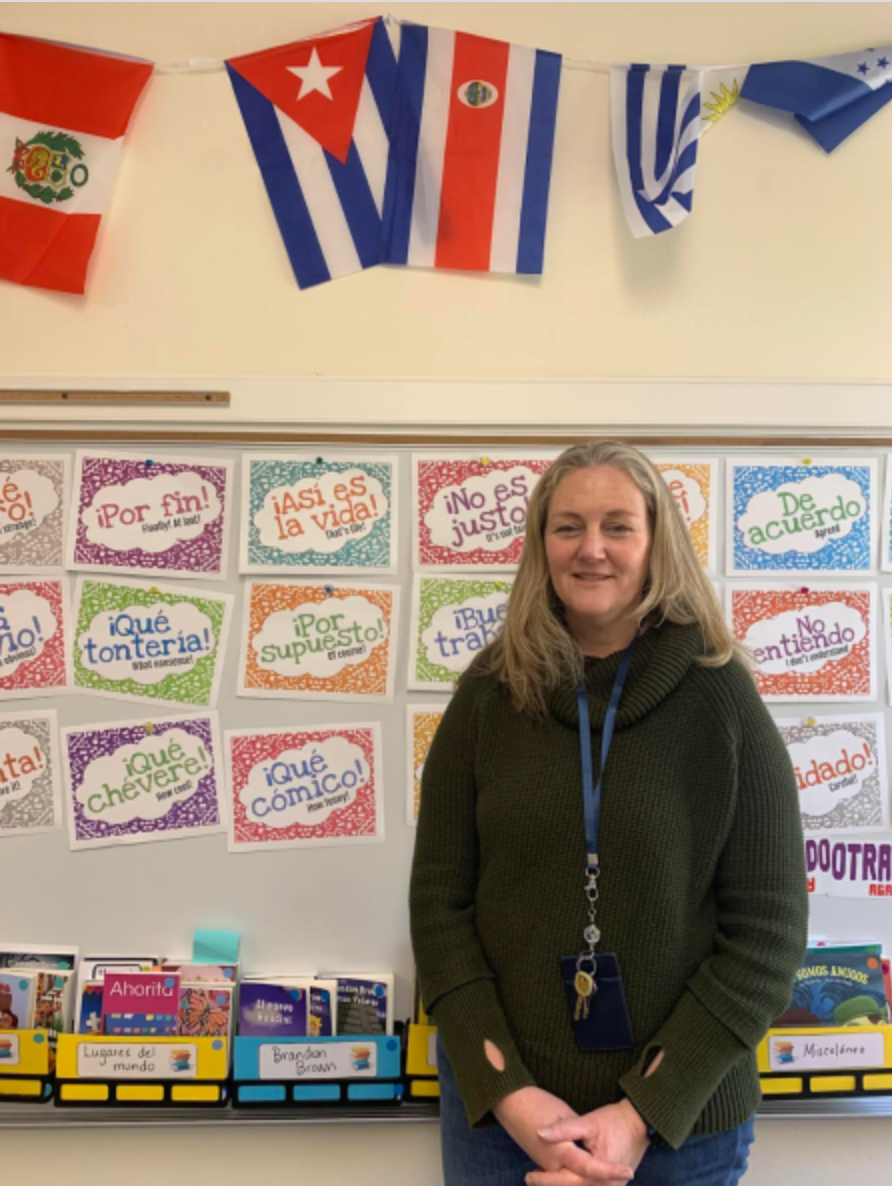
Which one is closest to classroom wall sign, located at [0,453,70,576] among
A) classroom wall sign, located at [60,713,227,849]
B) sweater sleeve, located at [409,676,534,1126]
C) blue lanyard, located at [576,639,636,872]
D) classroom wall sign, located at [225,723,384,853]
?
classroom wall sign, located at [60,713,227,849]

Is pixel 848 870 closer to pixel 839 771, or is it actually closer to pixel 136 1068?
pixel 839 771

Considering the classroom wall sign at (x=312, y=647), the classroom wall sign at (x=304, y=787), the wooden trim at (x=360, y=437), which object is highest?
the wooden trim at (x=360, y=437)

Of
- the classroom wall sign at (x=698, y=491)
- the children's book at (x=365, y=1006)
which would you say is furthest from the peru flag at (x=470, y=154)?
the children's book at (x=365, y=1006)

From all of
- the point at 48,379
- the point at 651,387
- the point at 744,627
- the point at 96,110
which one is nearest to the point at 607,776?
the point at 744,627

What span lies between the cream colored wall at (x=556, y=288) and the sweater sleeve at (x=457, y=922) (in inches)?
22.2

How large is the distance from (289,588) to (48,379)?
1.71 feet

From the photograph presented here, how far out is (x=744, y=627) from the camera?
158 cm

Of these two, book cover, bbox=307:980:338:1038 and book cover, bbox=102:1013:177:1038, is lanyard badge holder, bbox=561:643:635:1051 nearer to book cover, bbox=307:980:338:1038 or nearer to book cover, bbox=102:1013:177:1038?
book cover, bbox=307:980:338:1038

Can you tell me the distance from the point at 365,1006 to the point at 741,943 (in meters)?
0.71

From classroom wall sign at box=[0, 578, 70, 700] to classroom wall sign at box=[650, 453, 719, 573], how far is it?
1.02 meters

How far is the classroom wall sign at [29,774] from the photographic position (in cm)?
154

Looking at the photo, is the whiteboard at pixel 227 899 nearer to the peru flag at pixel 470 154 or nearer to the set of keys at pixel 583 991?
the set of keys at pixel 583 991

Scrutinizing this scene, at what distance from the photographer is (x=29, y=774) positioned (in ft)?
5.05

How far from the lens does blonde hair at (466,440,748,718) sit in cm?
112
